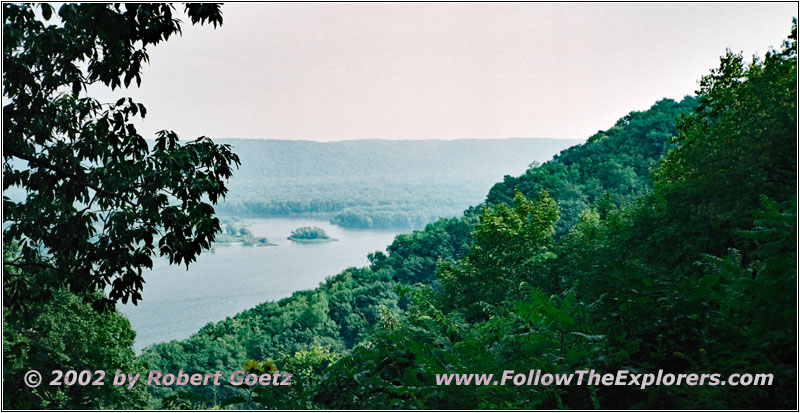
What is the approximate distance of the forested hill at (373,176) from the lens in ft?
120

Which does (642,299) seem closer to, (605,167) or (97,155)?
(97,155)

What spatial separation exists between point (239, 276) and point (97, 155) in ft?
100

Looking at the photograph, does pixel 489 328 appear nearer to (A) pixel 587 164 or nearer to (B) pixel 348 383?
(B) pixel 348 383

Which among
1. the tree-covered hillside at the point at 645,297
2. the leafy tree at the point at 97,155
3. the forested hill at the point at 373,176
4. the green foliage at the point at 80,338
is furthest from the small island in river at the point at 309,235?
the leafy tree at the point at 97,155

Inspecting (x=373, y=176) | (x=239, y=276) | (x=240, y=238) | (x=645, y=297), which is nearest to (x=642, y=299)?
(x=645, y=297)

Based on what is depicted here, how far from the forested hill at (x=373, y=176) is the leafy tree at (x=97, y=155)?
2699 cm

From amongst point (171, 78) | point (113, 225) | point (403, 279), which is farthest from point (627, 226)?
point (403, 279)

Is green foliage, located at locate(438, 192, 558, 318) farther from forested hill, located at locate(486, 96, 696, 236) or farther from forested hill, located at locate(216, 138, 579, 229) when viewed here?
forested hill, located at locate(216, 138, 579, 229)

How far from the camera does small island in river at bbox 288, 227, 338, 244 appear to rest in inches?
1642

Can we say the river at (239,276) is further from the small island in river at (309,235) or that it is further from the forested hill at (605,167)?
the forested hill at (605,167)

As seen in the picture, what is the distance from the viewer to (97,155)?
14.8 feet

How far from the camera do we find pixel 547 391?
324cm

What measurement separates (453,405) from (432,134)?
112 ft

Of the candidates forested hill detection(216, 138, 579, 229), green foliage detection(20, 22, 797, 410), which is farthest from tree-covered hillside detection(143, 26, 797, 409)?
forested hill detection(216, 138, 579, 229)
